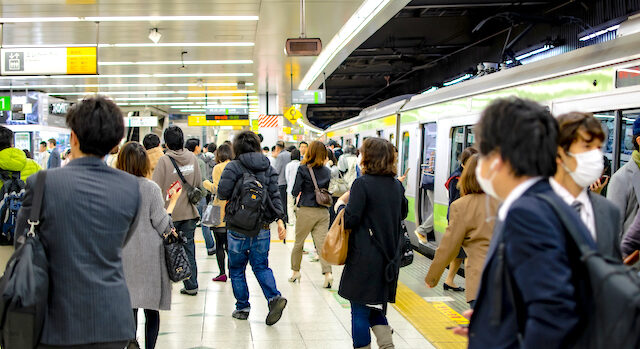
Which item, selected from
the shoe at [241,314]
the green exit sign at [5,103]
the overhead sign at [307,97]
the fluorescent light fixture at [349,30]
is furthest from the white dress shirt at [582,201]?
the green exit sign at [5,103]

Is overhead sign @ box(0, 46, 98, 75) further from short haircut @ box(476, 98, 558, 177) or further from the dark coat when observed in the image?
short haircut @ box(476, 98, 558, 177)

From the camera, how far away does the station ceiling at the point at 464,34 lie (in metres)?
9.80

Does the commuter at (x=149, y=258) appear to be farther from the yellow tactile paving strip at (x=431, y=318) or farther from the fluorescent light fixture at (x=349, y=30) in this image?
the fluorescent light fixture at (x=349, y=30)

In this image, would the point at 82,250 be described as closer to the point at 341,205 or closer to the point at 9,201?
the point at 341,205

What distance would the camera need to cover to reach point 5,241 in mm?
4246

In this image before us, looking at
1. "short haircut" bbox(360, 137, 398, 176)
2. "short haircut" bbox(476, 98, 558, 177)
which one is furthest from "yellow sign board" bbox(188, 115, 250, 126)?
"short haircut" bbox(476, 98, 558, 177)

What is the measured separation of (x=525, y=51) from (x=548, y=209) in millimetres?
11765

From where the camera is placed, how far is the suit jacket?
5.17 feet

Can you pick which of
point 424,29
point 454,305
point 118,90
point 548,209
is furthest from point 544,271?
point 118,90

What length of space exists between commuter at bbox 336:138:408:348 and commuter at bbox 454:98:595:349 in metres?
1.90

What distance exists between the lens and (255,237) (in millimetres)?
5168

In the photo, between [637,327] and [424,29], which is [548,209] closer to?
[637,327]

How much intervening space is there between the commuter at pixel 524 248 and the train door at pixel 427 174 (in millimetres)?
6839

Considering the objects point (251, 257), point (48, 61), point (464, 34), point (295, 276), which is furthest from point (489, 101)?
point (464, 34)
